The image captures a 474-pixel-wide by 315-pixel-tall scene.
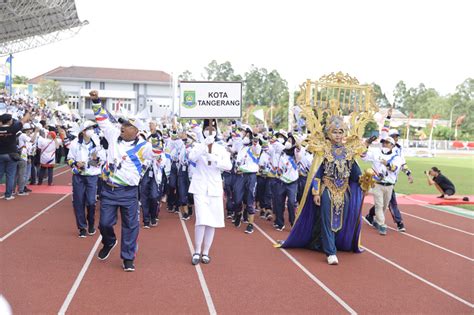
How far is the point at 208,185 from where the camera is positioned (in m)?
6.43

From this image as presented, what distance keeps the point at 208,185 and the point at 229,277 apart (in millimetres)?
1293

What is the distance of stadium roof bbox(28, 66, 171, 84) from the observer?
68062 mm

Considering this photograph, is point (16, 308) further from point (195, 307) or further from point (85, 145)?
point (85, 145)

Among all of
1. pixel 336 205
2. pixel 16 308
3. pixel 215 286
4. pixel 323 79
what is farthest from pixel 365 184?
pixel 16 308

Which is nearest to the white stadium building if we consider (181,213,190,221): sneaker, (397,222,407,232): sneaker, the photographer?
the photographer

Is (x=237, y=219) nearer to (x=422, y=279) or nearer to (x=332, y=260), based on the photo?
(x=332, y=260)

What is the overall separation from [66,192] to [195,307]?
940cm

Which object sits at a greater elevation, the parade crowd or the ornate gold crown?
the ornate gold crown

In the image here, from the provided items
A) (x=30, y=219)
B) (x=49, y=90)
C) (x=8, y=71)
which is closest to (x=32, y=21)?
(x=8, y=71)

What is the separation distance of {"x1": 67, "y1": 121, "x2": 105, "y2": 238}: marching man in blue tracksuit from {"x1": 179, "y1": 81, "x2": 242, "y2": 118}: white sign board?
1966 millimetres

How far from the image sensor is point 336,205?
278 inches

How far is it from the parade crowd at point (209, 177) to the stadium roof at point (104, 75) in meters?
58.8

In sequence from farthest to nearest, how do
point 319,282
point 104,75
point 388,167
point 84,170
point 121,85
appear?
point 104,75 < point 121,85 < point 388,167 < point 84,170 < point 319,282

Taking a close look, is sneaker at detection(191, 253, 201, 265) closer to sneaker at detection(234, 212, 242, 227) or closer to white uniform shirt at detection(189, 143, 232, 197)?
white uniform shirt at detection(189, 143, 232, 197)
